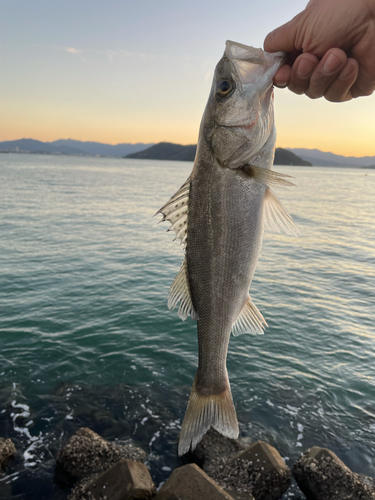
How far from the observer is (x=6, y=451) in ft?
23.3

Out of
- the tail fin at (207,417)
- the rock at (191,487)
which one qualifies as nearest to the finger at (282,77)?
the tail fin at (207,417)

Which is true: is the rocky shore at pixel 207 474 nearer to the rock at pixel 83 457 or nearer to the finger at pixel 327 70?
the rock at pixel 83 457

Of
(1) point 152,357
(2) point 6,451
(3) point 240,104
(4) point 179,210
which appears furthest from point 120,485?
(3) point 240,104

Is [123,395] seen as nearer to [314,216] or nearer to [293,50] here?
[293,50]

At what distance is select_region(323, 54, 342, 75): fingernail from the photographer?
12.8 ft

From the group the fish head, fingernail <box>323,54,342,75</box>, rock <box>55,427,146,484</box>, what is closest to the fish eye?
the fish head

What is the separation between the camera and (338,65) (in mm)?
3975

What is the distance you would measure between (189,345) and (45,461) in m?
5.62

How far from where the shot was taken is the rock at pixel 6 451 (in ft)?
23.0

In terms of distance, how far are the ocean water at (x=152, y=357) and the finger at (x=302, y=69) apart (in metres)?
6.76

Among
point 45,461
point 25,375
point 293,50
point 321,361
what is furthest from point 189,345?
point 293,50

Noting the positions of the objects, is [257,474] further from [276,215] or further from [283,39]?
[283,39]

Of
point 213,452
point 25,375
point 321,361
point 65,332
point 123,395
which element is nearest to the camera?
point 213,452

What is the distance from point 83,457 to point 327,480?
14.1ft
